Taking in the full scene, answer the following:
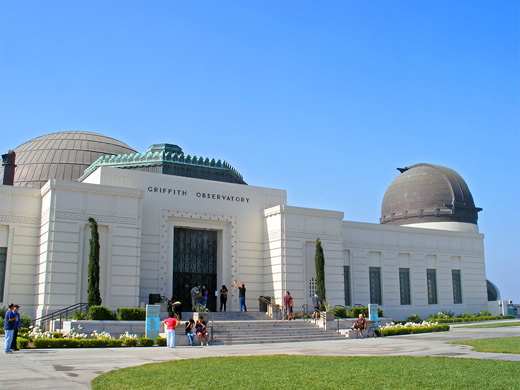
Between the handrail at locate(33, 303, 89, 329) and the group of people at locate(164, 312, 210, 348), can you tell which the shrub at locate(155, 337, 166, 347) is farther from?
the handrail at locate(33, 303, 89, 329)

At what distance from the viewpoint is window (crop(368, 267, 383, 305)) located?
107ft

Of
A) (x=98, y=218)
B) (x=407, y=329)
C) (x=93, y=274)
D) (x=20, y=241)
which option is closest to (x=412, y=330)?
(x=407, y=329)

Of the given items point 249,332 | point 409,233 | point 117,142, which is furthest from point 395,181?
point 249,332

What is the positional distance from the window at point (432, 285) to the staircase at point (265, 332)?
13.5 meters

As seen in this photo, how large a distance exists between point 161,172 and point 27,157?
1270 centimetres

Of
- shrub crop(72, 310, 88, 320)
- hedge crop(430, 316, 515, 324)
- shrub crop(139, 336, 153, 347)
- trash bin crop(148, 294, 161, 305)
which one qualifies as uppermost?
trash bin crop(148, 294, 161, 305)

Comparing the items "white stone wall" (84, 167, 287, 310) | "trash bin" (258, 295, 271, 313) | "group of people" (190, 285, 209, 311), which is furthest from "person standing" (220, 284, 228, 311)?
"trash bin" (258, 295, 271, 313)

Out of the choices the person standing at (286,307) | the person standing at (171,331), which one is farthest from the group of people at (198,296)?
the person standing at (171,331)

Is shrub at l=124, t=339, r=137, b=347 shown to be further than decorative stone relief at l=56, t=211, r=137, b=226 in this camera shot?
No

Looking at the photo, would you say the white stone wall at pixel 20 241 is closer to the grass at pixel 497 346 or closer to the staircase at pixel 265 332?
the staircase at pixel 265 332

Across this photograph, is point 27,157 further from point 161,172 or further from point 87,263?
point 87,263

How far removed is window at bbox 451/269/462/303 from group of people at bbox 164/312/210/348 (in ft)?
72.7

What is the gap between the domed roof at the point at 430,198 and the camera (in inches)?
1561

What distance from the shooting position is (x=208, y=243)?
93.4 ft
